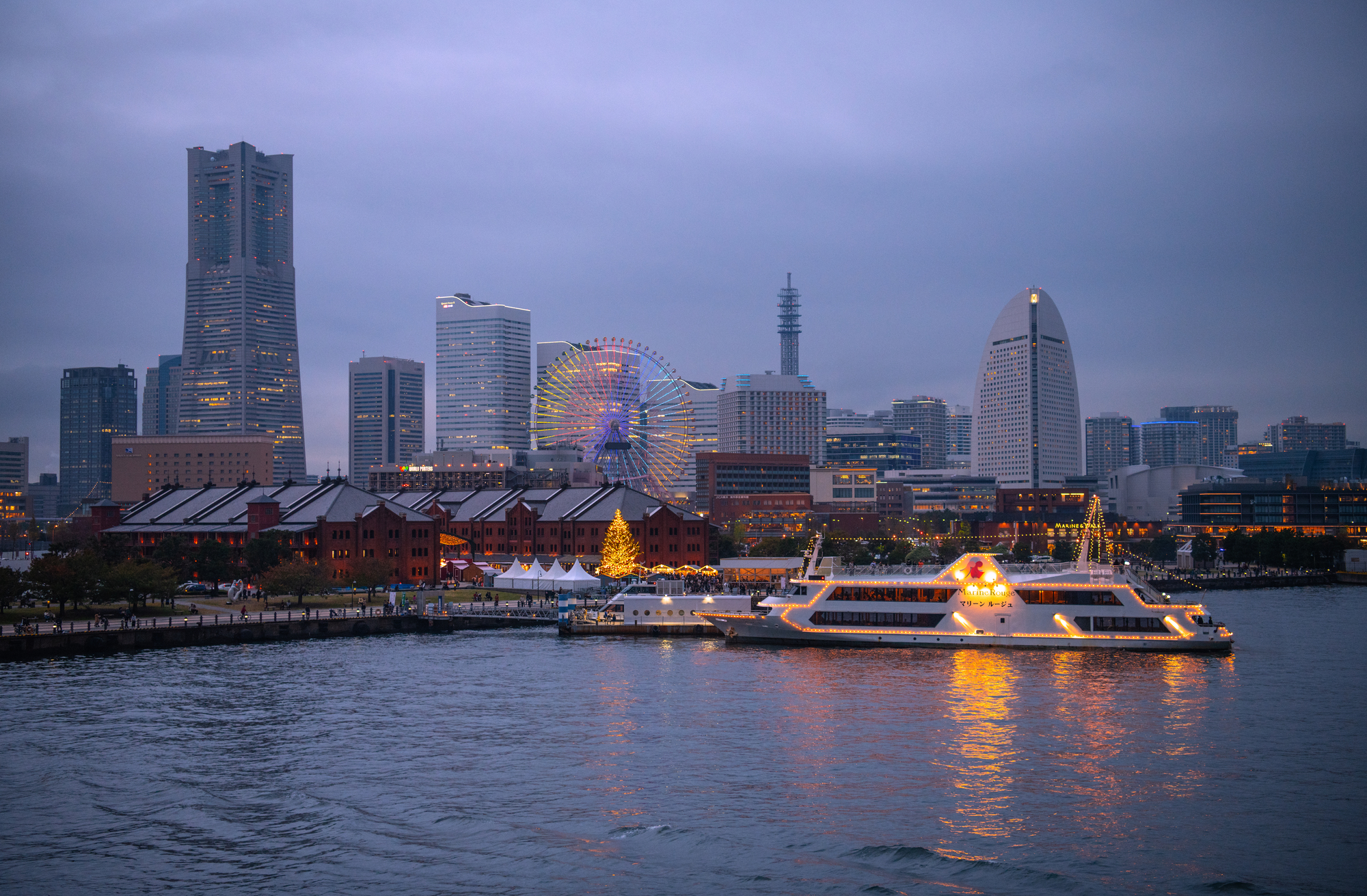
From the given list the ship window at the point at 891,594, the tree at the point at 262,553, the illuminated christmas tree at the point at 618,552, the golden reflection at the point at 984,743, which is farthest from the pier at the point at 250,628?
Result: the golden reflection at the point at 984,743

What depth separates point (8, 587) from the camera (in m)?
89.1

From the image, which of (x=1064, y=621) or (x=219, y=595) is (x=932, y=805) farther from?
(x=219, y=595)

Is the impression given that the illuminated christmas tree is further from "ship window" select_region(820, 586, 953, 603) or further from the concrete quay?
"ship window" select_region(820, 586, 953, 603)

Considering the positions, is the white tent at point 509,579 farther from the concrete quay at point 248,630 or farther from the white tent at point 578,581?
the concrete quay at point 248,630

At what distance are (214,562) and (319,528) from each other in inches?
551

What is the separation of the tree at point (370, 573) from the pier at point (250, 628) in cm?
1271

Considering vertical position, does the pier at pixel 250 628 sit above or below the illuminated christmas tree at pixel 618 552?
below

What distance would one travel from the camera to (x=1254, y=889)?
110 feet

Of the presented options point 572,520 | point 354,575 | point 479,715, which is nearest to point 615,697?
point 479,715

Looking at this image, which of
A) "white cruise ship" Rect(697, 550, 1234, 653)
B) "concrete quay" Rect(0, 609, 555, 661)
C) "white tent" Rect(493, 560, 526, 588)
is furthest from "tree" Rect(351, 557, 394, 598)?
"white cruise ship" Rect(697, 550, 1234, 653)

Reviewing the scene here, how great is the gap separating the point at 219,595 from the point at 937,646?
73259mm

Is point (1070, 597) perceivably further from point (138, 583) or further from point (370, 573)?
point (138, 583)

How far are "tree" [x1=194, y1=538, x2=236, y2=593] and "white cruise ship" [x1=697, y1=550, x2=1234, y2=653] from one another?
60517 mm

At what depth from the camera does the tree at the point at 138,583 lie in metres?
95.6
